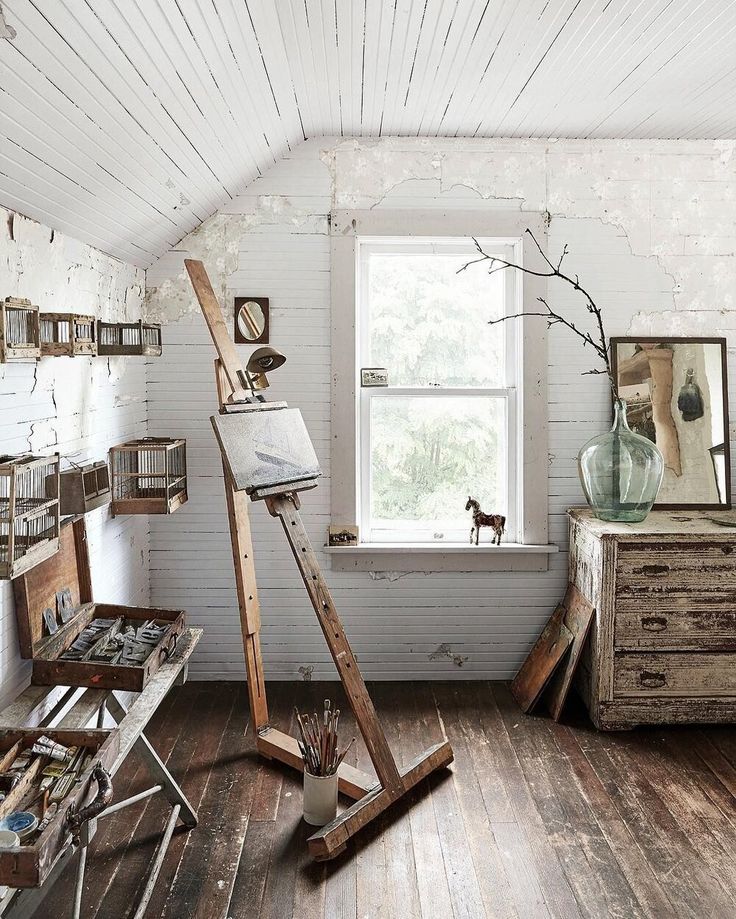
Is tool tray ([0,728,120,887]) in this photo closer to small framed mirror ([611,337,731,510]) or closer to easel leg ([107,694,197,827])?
easel leg ([107,694,197,827])

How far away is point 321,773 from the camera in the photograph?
2770 millimetres

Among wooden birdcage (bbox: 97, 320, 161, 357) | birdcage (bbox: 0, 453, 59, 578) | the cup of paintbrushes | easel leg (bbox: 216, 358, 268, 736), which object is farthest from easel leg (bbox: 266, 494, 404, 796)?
wooden birdcage (bbox: 97, 320, 161, 357)

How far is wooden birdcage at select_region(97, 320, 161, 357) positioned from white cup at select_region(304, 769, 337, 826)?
1.70 meters

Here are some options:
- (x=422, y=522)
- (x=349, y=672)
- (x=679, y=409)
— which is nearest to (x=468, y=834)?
(x=349, y=672)

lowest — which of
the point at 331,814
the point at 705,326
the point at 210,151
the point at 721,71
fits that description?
the point at 331,814

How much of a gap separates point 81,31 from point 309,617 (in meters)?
2.91

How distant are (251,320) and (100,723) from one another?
6.40 feet

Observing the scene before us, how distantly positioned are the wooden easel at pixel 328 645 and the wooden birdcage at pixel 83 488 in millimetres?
504

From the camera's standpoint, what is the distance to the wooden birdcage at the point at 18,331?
7.32 feet

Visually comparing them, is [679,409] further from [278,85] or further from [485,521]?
[278,85]

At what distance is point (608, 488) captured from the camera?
367 centimetres

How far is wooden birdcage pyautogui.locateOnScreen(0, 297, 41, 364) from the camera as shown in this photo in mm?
2230

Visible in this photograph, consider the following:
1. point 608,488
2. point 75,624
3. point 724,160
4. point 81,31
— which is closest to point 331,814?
point 75,624

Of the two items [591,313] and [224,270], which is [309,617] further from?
[591,313]
